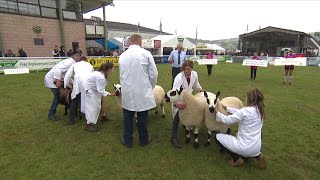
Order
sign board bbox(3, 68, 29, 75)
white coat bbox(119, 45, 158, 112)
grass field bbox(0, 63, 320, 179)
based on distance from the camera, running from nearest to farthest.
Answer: grass field bbox(0, 63, 320, 179), white coat bbox(119, 45, 158, 112), sign board bbox(3, 68, 29, 75)

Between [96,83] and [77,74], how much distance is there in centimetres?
80

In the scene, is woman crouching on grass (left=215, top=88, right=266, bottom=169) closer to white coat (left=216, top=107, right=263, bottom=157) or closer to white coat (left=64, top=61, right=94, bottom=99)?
white coat (left=216, top=107, right=263, bottom=157)

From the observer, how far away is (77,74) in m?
5.67

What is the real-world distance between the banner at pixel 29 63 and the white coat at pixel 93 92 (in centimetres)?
1271

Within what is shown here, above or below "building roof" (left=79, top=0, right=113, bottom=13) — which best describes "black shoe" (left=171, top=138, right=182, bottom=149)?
below

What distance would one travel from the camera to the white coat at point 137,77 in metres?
4.22

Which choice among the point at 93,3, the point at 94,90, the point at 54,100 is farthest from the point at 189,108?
the point at 93,3

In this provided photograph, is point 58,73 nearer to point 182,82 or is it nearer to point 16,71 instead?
point 182,82

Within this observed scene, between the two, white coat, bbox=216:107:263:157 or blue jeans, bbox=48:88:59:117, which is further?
blue jeans, bbox=48:88:59:117

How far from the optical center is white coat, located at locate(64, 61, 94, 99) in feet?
18.5

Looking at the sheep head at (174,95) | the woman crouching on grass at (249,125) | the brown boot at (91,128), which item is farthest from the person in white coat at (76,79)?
the woman crouching on grass at (249,125)

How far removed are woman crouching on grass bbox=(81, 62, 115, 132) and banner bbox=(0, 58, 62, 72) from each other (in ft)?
41.7

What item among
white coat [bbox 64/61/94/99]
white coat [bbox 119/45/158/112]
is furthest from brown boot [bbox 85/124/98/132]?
white coat [bbox 119/45/158/112]

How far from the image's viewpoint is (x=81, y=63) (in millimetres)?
5902
